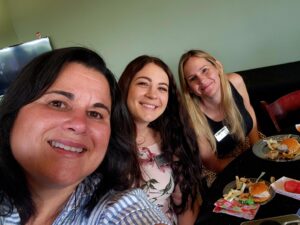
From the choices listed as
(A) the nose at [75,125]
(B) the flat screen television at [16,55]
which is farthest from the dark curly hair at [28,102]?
(B) the flat screen television at [16,55]

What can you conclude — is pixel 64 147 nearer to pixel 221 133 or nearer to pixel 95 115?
pixel 95 115

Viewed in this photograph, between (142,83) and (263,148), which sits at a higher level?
(142,83)

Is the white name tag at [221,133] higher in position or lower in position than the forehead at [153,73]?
lower

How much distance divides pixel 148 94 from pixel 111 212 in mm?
800

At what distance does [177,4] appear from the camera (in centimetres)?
313

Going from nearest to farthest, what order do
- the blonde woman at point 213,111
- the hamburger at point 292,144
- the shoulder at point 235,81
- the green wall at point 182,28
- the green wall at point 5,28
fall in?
the hamburger at point 292,144 → the blonde woman at point 213,111 → the shoulder at point 235,81 → the green wall at point 182,28 → the green wall at point 5,28

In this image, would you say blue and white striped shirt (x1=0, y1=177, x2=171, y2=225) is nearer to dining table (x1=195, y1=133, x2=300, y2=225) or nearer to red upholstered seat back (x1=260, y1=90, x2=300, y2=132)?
dining table (x1=195, y1=133, x2=300, y2=225)

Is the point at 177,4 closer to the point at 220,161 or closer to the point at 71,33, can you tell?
the point at 71,33

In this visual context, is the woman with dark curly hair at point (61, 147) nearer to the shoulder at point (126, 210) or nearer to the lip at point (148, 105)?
the shoulder at point (126, 210)

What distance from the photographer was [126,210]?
79cm

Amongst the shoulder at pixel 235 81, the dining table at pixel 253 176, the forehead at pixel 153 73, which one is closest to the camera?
the dining table at pixel 253 176

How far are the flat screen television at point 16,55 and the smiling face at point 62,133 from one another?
347 centimetres

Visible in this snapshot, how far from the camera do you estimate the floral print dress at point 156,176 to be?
1417 millimetres

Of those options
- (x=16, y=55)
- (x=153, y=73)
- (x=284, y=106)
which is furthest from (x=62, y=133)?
(x=16, y=55)
